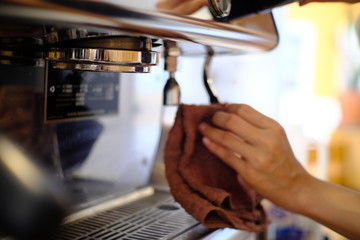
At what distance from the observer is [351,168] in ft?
8.52

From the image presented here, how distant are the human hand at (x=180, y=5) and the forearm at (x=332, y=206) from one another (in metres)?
0.32

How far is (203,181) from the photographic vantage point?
60 cm

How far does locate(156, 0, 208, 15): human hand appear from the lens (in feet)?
1.43

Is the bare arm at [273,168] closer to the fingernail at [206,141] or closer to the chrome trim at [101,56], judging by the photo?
the fingernail at [206,141]

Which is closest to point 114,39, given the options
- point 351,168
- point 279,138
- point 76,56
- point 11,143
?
point 76,56

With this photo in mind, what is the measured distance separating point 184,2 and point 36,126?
255mm

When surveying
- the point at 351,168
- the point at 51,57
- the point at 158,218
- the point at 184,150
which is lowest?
the point at 351,168

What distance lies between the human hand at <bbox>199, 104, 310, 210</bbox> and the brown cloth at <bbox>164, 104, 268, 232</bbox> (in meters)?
0.01

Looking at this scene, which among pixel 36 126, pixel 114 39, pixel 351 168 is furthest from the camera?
pixel 351 168

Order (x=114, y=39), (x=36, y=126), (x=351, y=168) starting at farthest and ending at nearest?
1. (x=351, y=168)
2. (x=36, y=126)
3. (x=114, y=39)

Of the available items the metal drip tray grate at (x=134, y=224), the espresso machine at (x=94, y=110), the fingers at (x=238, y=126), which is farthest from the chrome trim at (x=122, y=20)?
the metal drip tray grate at (x=134, y=224)

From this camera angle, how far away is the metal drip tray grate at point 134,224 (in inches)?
21.2

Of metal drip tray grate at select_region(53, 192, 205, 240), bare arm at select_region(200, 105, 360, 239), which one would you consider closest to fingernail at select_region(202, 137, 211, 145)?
bare arm at select_region(200, 105, 360, 239)

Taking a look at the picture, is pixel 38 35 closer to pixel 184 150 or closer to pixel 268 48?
pixel 184 150
